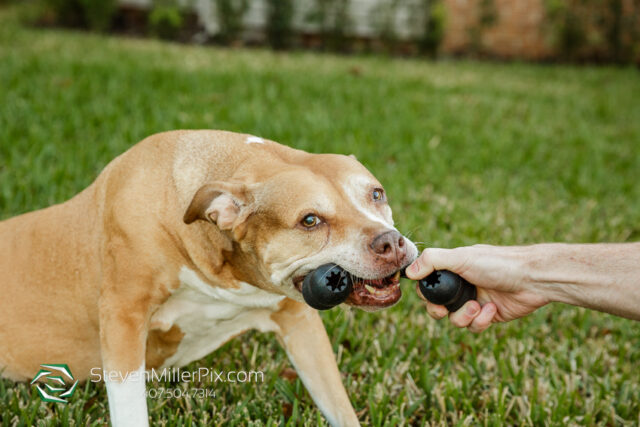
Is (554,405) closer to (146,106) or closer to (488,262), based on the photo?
(488,262)

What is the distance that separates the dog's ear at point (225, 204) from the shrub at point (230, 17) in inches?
392

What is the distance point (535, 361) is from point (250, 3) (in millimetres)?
10072

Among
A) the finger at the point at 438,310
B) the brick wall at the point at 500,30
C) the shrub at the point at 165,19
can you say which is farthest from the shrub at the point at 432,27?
the finger at the point at 438,310

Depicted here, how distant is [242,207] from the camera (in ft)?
9.06

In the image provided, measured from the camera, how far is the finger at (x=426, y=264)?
8.98 feet

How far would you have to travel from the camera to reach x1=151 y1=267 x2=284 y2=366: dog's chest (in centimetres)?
297

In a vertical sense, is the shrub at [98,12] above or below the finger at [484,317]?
above

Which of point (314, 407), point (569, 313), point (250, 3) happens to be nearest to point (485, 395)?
point (314, 407)

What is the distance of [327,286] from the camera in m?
2.56

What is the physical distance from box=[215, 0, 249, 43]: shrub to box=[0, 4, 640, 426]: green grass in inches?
46.5

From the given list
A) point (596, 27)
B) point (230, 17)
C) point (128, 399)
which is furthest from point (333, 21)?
point (128, 399)

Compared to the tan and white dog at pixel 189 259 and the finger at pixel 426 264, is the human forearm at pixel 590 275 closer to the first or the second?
the finger at pixel 426 264

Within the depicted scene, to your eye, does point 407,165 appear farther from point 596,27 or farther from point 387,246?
point 596,27

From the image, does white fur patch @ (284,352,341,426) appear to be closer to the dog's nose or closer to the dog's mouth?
the dog's mouth
